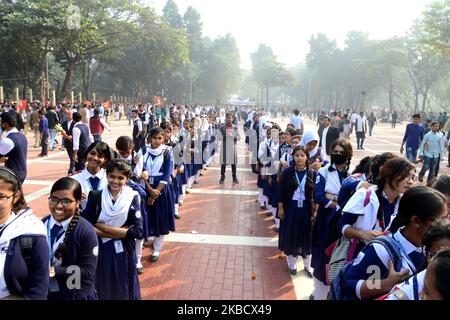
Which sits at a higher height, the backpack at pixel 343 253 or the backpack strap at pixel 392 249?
the backpack strap at pixel 392 249

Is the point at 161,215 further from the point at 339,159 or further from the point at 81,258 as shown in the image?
the point at 81,258

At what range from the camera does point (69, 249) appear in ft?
8.02

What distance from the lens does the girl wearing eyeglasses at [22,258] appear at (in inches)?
79.1

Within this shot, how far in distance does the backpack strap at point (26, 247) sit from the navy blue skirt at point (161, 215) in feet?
10.1

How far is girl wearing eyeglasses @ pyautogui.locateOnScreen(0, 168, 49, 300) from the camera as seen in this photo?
201 centimetres

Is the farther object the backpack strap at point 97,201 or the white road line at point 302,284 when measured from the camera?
the white road line at point 302,284

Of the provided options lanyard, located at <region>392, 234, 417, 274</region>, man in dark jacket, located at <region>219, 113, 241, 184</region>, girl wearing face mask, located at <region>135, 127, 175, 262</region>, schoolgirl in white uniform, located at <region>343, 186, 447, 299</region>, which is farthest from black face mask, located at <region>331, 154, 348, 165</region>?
man in dark jacket, located at <region>219, 113, 241, 184</region>

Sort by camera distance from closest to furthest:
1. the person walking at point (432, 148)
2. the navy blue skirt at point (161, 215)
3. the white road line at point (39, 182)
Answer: the navy blue skirt at point (161, 215) < the white road line at point (39, 182) < the person walking at point (432, 148)

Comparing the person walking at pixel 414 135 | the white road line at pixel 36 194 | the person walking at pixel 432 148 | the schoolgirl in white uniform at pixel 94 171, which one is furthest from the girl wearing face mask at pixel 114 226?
the person walking at pixel 414 135

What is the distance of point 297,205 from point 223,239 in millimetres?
1681

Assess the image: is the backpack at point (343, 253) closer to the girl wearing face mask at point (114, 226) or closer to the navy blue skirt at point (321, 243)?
the navy blue skirt at point (321, 243)

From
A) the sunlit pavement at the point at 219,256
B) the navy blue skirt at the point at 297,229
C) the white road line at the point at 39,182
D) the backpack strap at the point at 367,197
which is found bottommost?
the sunlit pavement at the point at 219,256

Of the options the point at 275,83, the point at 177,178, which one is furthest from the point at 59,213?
the point at 275,83
